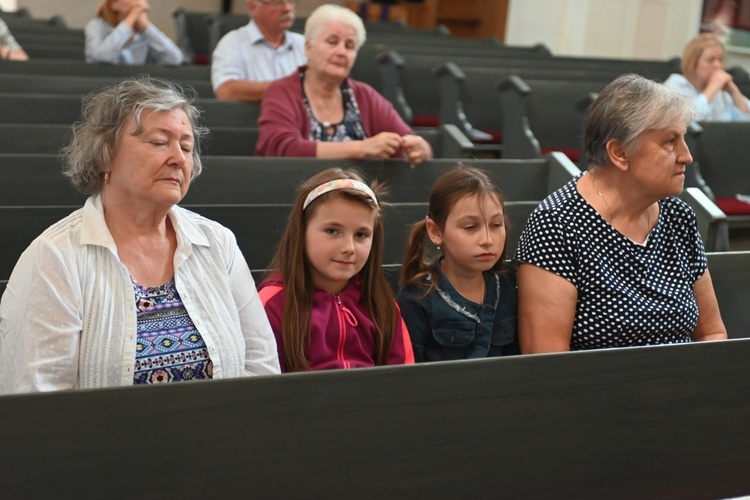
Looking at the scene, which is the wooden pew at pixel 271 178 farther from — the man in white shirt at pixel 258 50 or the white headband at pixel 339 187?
the man in white shirt at pixel 258 50

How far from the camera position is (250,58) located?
454cm

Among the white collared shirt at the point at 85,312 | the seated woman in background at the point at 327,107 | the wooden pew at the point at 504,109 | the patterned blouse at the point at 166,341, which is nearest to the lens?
the white collared shirt at the point at 85,312

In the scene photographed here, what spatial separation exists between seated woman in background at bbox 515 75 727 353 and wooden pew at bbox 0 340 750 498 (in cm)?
53

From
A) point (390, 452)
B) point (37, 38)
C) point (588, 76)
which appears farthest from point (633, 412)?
point (37, 38)

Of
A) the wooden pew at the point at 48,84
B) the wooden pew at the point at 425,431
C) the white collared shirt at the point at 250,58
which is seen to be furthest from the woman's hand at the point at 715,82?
the wooden pew at the point at 425,431

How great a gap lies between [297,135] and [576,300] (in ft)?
4.69

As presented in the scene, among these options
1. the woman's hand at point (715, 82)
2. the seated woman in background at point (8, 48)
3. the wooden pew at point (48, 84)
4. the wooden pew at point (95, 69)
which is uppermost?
the woman's hand at point (715, 82)

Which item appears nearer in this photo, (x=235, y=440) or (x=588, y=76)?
(x=235, y=440)

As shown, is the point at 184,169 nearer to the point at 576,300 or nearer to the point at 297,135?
the point at 576,300

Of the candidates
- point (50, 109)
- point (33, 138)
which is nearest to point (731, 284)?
point (33, 138)

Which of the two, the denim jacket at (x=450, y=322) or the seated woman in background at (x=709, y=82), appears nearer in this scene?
the denim jacket at (x=450, y=322)

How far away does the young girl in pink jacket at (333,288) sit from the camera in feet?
7.46

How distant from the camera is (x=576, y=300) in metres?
2.49

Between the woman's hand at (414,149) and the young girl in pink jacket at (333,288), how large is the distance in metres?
1.03
